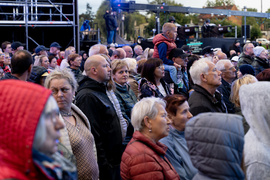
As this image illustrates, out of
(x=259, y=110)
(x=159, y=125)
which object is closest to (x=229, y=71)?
(x=159, y=125)

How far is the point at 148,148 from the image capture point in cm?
329

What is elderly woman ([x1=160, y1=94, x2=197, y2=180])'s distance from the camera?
143 inches

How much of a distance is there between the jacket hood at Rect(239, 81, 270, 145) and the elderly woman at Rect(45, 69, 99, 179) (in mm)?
1403

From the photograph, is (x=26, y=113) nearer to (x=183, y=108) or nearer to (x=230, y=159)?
(x=230, y=159)

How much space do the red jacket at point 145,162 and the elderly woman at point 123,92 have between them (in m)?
1.39

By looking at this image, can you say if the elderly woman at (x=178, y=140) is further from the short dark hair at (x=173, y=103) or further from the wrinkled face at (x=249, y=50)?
the wrinkled face at (x=249, y=50)

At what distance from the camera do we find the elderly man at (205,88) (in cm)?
454

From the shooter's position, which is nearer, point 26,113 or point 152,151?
point 26,113

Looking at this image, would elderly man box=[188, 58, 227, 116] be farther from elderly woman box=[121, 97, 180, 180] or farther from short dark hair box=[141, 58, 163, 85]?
elderly woman box=[121, 97, 180, 180]

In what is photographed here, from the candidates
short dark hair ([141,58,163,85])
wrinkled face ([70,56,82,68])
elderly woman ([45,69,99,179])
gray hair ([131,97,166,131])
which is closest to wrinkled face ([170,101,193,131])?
gray hair ([131,97,166,131])

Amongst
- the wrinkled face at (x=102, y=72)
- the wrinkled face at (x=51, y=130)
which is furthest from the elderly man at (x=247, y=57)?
the wrinkled face at (x=51, y=130)

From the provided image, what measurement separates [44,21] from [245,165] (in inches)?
445

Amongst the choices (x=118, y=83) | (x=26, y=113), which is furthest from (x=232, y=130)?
(x=118, y=83)

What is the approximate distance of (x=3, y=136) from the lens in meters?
1.58
